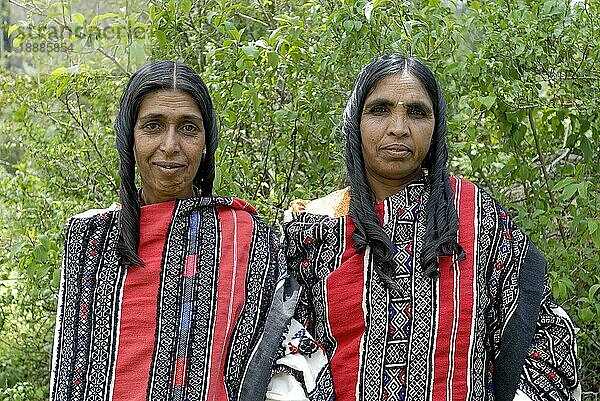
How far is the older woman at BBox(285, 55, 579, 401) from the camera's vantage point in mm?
2428

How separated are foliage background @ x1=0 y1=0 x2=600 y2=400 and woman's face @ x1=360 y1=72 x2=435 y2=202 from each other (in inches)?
26.4

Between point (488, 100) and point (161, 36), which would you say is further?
point (161, 36)

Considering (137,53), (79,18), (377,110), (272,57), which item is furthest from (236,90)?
(377,110)

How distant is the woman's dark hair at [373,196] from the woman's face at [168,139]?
17.1 inches

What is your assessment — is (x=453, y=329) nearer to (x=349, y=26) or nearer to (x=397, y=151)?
(x=397, y=151)

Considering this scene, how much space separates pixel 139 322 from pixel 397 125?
0.87 meters

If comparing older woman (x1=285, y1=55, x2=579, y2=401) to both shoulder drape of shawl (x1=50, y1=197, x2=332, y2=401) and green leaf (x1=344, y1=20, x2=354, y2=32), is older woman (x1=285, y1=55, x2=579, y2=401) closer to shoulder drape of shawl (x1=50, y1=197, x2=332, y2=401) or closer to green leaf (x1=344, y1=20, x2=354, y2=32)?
shoulder drape of shawl (x1=50, y1=197, x2=332, y2=401)

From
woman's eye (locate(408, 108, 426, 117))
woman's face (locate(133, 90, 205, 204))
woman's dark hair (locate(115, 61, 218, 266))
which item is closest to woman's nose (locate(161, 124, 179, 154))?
woman's face (locate(133, 90, 205, 204))

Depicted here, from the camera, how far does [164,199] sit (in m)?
2.61

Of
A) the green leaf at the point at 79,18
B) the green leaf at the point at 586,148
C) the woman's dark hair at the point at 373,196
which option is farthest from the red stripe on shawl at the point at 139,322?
the green leaf at the point at 586,148

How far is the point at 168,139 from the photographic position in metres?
2.49

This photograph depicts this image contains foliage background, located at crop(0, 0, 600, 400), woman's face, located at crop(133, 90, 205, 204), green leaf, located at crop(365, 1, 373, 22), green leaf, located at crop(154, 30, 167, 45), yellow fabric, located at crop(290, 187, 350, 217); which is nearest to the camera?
woman's face, located at crop(133, 90, 205, 204)

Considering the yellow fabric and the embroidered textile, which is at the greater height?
the yellow fabric

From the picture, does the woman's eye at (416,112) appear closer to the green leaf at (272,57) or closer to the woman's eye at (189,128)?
the woman's eye at (189,128)
